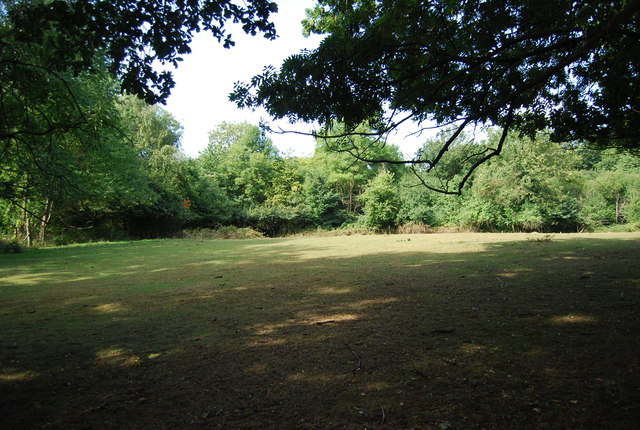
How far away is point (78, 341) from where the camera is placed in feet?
10.7

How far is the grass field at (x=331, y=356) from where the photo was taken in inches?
77.8

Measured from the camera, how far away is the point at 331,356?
9.11ft

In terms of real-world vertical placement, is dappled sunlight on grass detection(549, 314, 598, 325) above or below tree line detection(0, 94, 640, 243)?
below

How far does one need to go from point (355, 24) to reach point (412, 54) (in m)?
0.89

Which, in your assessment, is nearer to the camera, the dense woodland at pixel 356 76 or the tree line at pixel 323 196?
the dense woodland at pixel 356 76

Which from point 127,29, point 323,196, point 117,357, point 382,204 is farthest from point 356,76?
point 323,196

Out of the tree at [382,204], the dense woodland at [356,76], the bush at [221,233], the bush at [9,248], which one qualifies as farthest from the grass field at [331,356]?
the tree at [382,204]

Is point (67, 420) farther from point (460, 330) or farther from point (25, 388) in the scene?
point (460, 330)

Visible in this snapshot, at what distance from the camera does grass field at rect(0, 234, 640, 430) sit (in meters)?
1.98

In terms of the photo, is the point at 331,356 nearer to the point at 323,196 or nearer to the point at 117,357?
the point at 117,357

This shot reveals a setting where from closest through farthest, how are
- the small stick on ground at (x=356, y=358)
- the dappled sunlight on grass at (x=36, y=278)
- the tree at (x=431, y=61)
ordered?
1. the small stick on ground at (x=356, y=358)
2. the tree at (x=431, y=61)
3. the dappled sunlight on grass at (x=36, y=278)

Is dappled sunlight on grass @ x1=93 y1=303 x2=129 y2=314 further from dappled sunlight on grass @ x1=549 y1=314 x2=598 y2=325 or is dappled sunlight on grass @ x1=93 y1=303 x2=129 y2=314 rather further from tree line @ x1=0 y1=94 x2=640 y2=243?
tree line @ x1=0 y1=94 x2=640 y2=243

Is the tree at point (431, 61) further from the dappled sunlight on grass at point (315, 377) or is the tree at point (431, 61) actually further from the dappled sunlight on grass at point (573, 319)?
the dappled sunlight on grass at point (315, 377)

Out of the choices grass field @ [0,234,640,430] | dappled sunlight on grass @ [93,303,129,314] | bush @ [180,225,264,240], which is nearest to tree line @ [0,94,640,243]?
bush @ [180,225,264,240]
